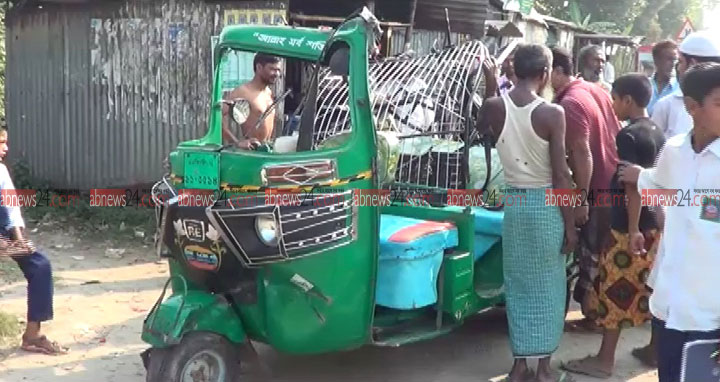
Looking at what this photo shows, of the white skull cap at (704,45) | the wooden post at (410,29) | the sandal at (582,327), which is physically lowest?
the sandal at (582,327)

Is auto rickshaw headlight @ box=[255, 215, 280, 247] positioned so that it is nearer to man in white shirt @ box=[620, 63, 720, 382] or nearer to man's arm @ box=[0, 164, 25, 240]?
man in white shirt @ box=[620, 63, 720, 382]

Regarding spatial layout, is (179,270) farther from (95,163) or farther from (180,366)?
(95,163)

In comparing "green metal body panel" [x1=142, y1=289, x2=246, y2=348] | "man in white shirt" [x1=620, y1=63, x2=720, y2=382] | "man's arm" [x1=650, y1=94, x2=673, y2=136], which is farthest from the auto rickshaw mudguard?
"man's arm" [x1=650, y1=94, x2=673, y2=136]

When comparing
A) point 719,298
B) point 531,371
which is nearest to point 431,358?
point 531,371

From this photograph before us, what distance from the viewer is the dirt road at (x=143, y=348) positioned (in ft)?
15.4

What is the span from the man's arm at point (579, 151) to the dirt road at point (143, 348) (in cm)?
109

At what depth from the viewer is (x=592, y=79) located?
545 cm

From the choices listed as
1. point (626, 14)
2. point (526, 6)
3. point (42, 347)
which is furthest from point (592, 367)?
point (626, 14)

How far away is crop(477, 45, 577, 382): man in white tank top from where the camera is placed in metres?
4.18

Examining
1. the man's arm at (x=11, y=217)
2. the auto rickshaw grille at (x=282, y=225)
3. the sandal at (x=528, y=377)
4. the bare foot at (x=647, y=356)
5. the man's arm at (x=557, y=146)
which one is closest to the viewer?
the auto rickshaw grille at (x=282, y=225)

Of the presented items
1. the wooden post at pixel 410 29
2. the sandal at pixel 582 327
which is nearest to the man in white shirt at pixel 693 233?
the sandal at pixel 582 327

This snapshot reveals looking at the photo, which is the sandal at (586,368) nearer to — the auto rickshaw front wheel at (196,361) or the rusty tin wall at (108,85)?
the auto rickshaw front wheel at (196,361)

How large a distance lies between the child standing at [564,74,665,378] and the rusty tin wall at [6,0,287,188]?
178 inches

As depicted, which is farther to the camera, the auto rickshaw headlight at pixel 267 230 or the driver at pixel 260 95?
the driver at pixel 260 95
